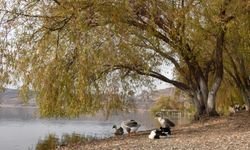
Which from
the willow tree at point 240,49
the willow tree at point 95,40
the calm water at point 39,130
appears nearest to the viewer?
the willow tree at point 95,40

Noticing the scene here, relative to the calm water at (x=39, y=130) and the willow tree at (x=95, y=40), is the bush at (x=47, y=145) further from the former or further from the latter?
the willow tree at (x=95, y=40)

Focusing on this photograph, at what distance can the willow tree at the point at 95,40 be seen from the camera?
51.2ft

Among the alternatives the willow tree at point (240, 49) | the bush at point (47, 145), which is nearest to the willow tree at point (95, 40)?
the willow tree at point (240, 49)

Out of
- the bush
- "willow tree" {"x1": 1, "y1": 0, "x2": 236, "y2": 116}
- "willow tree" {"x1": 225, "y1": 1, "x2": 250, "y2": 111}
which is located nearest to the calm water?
the bush

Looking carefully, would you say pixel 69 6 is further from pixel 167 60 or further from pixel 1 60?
pixel 167 60

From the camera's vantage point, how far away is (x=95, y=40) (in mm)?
16328

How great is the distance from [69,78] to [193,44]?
5655 mm

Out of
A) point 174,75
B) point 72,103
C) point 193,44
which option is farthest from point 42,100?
point 174,75

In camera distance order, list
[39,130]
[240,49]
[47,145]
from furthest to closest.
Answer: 1. [39,130]
2. [47,145]
3. [240,49]

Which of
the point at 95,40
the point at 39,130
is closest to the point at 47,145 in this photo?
the point at 95,40

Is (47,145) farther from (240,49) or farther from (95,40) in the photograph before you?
(240,49)

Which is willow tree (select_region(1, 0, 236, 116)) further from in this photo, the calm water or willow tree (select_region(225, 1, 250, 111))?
the calm water

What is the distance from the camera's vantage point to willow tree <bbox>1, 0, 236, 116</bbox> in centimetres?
1560

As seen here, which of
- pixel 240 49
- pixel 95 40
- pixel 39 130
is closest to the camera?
pixel 95 40
